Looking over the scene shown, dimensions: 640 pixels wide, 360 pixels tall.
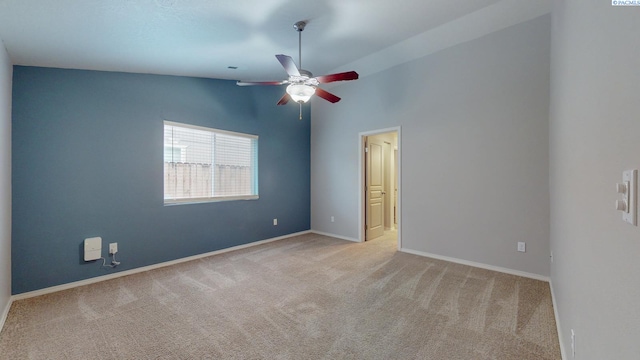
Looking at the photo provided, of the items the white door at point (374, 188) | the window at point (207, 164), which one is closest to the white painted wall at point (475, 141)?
the white door at point (374, 188)

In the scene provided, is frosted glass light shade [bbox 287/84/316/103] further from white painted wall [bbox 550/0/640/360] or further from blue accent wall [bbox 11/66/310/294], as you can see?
white painted wall [bbox 550/0/640/360]

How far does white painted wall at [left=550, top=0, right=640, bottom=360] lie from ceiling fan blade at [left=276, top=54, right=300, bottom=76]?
1957 millimetres

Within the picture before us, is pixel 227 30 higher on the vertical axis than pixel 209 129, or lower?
higher

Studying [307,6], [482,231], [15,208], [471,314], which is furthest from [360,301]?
[15,208]

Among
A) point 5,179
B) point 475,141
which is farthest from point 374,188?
point 5,179

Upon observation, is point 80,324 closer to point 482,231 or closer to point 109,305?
point 109,305

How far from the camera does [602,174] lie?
3.34ft

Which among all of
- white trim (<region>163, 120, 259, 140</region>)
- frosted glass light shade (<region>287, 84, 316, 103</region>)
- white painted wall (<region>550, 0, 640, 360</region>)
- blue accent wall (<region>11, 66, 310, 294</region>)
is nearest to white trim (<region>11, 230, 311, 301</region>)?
blue accent wall (<region>11, 66, 310, 294</region>)

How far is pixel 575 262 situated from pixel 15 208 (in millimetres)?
4750

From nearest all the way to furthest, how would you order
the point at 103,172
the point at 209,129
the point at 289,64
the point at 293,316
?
the point at 293,316
the point at 289,64
the point at 103,172
the point at 209,129

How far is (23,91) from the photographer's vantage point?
106 inches

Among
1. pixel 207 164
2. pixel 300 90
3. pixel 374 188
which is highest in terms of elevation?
pixel 300 90

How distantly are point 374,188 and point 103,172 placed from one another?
4278 mm

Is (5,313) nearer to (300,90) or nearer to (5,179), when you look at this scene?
(5,179)
